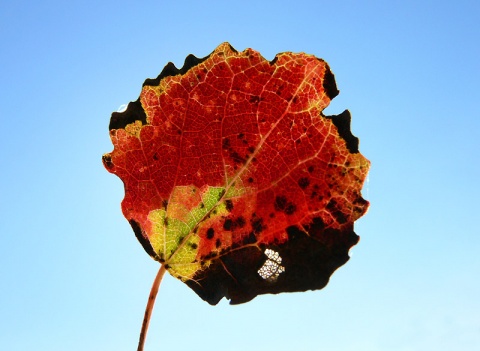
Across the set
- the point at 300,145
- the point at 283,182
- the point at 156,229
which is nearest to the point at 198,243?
the point at 156,229

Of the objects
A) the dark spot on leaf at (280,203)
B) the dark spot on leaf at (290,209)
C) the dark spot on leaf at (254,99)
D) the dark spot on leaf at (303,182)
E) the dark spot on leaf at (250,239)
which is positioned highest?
the dark spot on leaf at (254,99)

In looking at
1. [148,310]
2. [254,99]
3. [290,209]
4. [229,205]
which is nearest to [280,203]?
[290,209]

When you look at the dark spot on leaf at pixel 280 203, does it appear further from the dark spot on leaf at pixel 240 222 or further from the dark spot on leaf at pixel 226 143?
the dark spot on leaf at pixel 226 143

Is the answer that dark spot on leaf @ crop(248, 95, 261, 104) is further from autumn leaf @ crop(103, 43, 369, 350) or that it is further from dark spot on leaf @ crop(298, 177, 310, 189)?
dark spot on leaf @ crop(298, 177, 310, 189)

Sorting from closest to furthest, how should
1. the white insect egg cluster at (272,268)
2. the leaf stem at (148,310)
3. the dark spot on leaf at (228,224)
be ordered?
the leaf stem at (148,310)
the white insect egg cluster at (272,268)
the dark spot on leaf at (228,224)

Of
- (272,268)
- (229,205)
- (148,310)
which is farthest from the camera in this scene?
(229,205)

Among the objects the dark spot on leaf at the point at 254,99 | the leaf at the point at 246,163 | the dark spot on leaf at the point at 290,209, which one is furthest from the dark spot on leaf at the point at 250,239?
the dark spot on leaf at the point at 254,99

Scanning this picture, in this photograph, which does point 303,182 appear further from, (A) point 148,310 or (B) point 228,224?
(A) point 148,310

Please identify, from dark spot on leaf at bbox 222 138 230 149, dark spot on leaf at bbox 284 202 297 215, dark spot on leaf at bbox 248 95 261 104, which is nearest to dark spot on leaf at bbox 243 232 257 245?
dark spot on leaf at bbox 284 202 297 215
